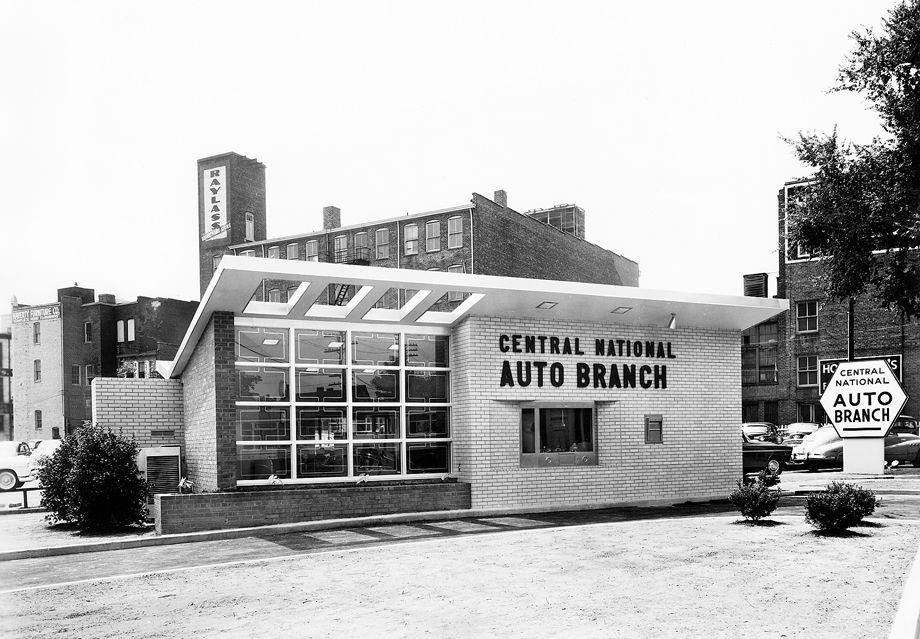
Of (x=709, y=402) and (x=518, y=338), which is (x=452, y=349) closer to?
(x=518, y=338)

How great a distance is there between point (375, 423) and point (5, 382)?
11734 millimetres

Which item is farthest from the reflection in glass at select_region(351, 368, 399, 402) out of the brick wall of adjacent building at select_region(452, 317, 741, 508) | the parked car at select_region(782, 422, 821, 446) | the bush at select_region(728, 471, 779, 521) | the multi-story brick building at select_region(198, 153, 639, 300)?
the multi-story brick building at select_region(198, 153, 639, 300)

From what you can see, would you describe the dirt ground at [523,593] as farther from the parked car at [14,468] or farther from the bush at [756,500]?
the parked car at [14,468]

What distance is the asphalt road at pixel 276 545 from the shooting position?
32.8ft

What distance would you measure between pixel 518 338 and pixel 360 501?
4107 millimetres

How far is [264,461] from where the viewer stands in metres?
14.2

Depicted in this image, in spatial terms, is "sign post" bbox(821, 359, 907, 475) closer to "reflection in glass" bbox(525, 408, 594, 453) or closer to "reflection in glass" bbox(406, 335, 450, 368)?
"reflection in glass" bbox(525, 408, 594, 453)

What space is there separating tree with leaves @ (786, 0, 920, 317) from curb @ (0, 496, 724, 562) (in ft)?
25.0

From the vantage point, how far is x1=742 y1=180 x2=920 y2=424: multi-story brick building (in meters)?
46.8

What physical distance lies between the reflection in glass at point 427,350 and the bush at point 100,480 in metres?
4.97

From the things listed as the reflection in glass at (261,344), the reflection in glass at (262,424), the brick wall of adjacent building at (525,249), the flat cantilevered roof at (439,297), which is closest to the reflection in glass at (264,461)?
the reflection in glass at (262,424)

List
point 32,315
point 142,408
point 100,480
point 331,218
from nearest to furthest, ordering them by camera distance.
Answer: point 32,315
point 100,480
point 142,408
point 331,218

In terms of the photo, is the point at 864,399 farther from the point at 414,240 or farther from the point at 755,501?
the point at 414,240

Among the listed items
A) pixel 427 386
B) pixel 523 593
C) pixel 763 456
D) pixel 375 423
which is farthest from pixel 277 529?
pixel 763 456
